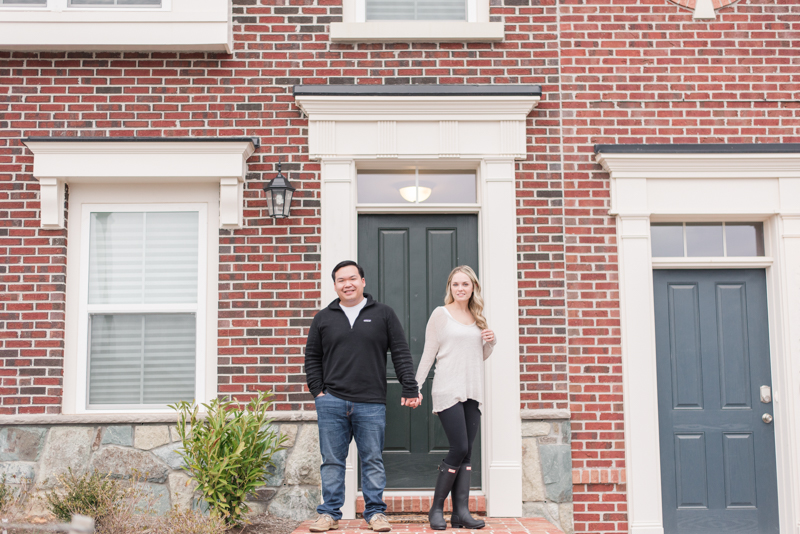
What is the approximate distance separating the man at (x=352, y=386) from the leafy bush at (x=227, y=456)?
500mm

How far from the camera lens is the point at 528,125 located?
18.4ft

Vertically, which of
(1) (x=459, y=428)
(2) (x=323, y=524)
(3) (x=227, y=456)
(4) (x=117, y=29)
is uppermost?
(4) (x=117, y=29)

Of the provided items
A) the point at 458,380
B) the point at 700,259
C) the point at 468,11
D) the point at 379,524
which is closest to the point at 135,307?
the point at 379,524

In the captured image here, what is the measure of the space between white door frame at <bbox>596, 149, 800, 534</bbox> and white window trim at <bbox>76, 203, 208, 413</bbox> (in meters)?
3.38

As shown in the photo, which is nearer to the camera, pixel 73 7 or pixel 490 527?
pixel 490 527

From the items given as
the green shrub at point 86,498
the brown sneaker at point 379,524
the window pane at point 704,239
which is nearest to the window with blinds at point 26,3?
the green shrub at point 86,498

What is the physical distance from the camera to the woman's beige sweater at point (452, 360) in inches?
183

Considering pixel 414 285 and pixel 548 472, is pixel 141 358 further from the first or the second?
pixel 548 472

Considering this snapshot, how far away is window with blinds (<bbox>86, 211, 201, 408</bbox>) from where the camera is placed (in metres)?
5.48

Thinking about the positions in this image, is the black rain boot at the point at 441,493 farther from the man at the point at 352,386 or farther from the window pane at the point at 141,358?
the window pane at the point at 141,358

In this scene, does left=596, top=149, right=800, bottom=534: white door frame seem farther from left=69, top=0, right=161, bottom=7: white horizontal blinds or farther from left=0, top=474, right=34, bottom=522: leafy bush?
left=0, top=474, right=34, bottom=522: leafy bush

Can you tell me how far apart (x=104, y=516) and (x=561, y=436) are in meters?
3.41

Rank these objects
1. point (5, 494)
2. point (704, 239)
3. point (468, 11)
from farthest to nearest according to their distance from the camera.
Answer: point (468, 11), point (704, 239), point (5, 494)

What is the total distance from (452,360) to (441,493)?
3.05ft
